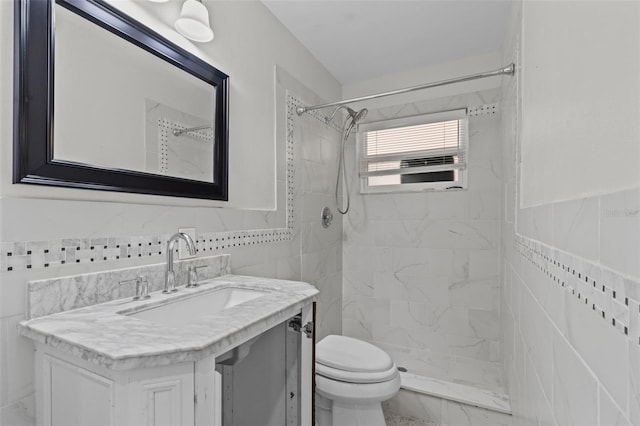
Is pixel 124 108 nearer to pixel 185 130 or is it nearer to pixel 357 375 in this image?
pixel 185 130

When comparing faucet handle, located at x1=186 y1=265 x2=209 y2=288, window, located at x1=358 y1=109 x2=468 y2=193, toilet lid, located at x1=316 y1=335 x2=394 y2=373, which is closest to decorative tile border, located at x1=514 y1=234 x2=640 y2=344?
toilet lid, located at x1=316 y1=335 x2=394 y2=373

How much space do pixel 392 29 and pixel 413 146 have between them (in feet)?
2.77

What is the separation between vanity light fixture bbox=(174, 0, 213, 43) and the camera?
1223 millimetres

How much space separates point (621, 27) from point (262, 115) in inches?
60.4

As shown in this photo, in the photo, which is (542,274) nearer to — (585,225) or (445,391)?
(585,225)

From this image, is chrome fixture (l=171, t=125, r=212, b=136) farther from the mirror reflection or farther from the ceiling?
the ceiling

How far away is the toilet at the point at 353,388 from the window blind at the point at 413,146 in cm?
140

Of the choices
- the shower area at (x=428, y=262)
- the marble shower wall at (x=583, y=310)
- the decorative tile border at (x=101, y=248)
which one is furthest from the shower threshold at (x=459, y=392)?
the decorative tile border at (x=101, y=248)

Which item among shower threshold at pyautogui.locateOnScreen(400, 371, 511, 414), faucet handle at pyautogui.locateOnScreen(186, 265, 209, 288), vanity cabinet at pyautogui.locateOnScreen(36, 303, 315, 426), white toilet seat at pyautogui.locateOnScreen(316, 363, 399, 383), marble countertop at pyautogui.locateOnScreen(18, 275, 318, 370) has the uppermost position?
faucet handle at pyautogui.locateOnScreen(186, 265, 209, 288)

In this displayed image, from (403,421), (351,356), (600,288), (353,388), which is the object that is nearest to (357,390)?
(353,388)

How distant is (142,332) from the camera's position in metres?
0.75

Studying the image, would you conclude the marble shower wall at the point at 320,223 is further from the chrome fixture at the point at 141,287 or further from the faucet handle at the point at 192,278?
the chrome fixture at the point at 141,287

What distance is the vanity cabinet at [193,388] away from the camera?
65 cm

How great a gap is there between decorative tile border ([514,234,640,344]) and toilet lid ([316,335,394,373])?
3.41ft
